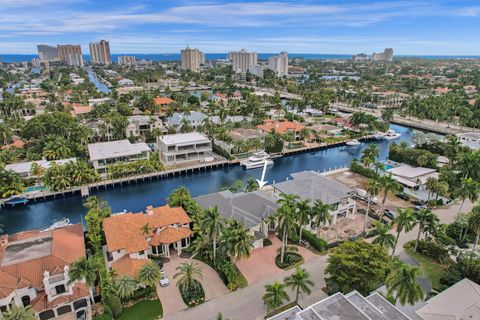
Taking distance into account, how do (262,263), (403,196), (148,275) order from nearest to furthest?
1. (148,275)
2. (262,263)
3. (403,196)

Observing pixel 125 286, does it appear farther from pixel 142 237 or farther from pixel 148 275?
pixel 142 237

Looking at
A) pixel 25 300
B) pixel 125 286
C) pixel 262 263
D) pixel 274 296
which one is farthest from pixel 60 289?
pixel 262 263

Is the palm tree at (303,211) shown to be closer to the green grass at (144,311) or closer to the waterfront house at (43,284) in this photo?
the green grass at (144,311)

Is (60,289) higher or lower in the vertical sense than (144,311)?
higher

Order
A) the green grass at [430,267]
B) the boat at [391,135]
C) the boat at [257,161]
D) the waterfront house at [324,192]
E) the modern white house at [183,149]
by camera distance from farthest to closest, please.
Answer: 1. the boat at [391,135]
2. the boat at [257,161]
3. the modern white house at [183,149]
4. the waterfront house at [324,192]
5. the green grass at [430,267]

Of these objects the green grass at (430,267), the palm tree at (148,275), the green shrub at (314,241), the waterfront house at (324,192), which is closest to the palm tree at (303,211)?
the green shrub at (314,241)
